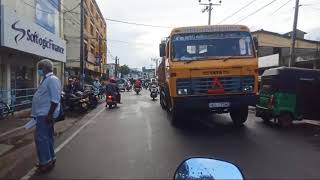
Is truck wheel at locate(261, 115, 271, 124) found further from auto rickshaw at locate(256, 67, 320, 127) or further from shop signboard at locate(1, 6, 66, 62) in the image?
shop signboard at locate(1, 6, 66, 62)

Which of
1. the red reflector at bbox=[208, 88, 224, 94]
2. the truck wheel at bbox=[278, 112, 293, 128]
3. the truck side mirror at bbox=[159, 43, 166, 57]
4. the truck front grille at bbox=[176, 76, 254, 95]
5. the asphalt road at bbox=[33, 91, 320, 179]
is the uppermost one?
the truck side mirror at bbox=[159, 43, 166, 57]

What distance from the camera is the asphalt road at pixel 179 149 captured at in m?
9.05

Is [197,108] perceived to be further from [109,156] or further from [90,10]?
[90,10]

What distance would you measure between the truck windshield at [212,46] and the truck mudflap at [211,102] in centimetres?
118

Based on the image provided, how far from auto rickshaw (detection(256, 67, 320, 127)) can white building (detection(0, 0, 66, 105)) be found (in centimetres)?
963

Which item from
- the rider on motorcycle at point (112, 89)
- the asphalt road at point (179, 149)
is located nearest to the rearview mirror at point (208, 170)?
the asphalt road at point (179, 149)

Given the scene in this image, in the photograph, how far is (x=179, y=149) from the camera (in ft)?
37.9

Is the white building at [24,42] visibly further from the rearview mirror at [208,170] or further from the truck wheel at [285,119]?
the rearview mirror at [208,170]

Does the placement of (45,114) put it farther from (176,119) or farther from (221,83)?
(176,119)

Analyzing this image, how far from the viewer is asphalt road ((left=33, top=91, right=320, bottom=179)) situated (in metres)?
9.05

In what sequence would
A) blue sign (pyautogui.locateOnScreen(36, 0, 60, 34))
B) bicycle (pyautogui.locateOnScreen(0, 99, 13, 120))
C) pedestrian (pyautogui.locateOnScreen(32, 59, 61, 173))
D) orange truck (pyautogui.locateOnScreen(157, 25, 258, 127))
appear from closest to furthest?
pedestrian (pyautogui.locateOnScreen(32, 59, 61, 173)), orange truck (pyautogui.locateOnScreen(157, 25, 258, 127)), bicycle (pyautogui.locateOnScreen(0, 99, 13, 120)), blue sign (pyautogui.locateOnScreen(36, 0, 60, 34))

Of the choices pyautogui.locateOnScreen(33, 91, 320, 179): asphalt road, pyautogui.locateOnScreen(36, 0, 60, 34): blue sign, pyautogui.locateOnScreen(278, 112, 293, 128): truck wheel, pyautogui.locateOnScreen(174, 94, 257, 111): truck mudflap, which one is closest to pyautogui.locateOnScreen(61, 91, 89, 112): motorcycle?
pyautogui.locateOnScreen(36, 0, 60, 34): blue sign

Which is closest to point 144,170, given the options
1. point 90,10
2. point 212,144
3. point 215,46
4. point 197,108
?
point 212,144

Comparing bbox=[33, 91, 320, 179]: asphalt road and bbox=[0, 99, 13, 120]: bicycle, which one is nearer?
bbox=[33, 91, 320, 179]: asphalt road
